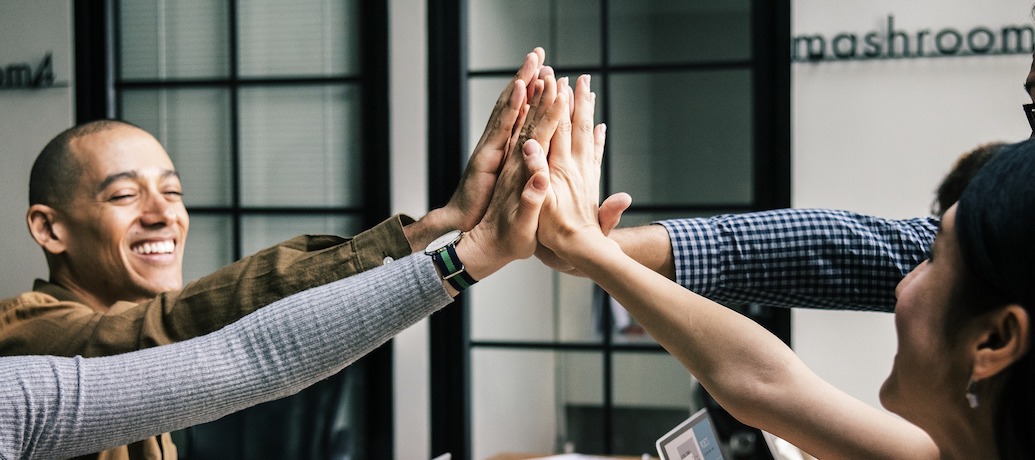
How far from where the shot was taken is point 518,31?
12.5 ft

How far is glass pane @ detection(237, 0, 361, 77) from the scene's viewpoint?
12.7 feet

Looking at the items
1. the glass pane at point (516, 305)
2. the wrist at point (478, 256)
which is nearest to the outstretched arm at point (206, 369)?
the wrist at point (478, 256)

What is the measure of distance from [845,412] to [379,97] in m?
2.86

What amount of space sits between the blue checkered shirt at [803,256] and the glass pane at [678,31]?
6.51 feet

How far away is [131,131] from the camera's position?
1.98m

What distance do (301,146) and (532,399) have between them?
1414mm

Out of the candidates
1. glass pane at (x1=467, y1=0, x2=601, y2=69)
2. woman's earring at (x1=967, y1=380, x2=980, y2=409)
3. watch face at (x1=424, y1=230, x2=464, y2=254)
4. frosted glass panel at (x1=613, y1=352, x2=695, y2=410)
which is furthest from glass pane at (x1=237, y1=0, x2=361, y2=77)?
woman's earring at (x1=967, y1=380, x2=980, y2=409)

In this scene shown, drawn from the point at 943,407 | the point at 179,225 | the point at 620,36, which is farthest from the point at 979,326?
the point at 620,36

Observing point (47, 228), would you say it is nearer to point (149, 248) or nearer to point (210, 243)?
point (149, 248)

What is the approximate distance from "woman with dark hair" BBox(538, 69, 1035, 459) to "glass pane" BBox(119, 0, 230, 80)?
9.97 ft

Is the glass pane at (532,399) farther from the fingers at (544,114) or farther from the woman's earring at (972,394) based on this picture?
the woman's earring at (972,394)

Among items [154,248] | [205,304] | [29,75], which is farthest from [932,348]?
[29,75]

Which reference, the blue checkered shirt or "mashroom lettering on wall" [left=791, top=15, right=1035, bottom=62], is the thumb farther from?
"mashroom lettering on wall" [left=791, top=15, right=1035, bottom=62]

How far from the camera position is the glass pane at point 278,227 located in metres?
3.92
